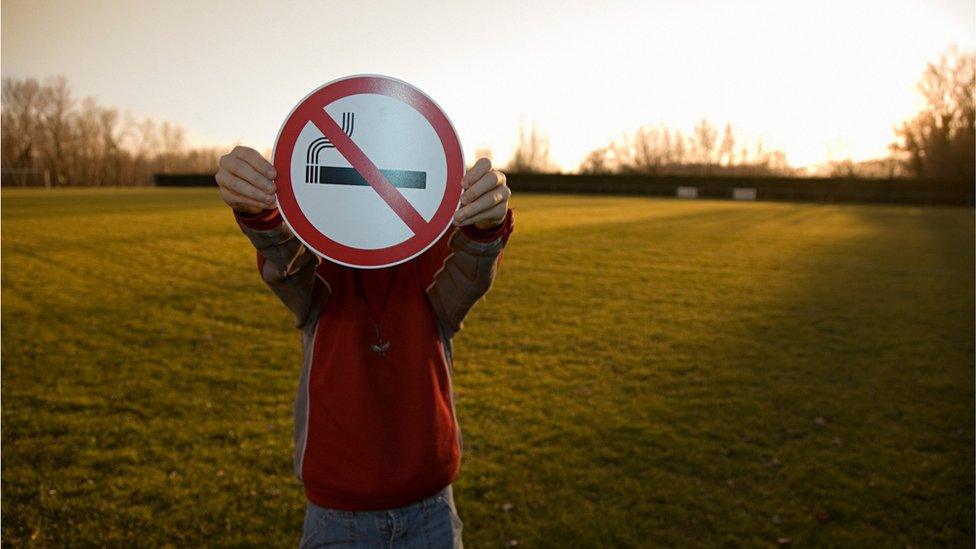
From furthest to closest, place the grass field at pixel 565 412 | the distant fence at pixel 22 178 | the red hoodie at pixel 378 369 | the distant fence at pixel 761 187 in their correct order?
the distant fence at pixel 22 178 < the distant fence at pixel 761 187 < the grass field at pixel 565 412 < the red hoodie at pixel 378 369

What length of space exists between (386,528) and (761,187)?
62995 millimetres

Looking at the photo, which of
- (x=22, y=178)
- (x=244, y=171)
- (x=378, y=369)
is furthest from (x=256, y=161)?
(x=22, y=178)

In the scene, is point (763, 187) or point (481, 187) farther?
point (763, 187)

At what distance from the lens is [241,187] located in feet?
5.17

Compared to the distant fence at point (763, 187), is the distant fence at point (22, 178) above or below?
above

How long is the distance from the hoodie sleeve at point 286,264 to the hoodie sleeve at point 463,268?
13.3 inches

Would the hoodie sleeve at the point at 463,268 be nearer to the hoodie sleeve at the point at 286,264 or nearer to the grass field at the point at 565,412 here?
the hoodie sleeve at the point at 286,264

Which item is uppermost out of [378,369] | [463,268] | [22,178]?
[22,178]

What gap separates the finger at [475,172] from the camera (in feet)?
5.47

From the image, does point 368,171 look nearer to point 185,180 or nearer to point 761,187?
point 761,187

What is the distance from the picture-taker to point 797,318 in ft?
29.5

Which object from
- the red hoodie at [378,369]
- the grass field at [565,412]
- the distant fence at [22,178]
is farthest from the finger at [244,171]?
the distant fence at [22,178]

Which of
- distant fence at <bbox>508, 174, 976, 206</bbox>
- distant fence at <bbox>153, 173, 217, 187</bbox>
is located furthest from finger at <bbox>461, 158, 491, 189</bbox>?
distant fence at <bbox>153, 173, 217, 187</bbox>

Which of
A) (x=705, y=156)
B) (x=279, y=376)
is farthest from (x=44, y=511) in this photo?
(x=705, y=156)
